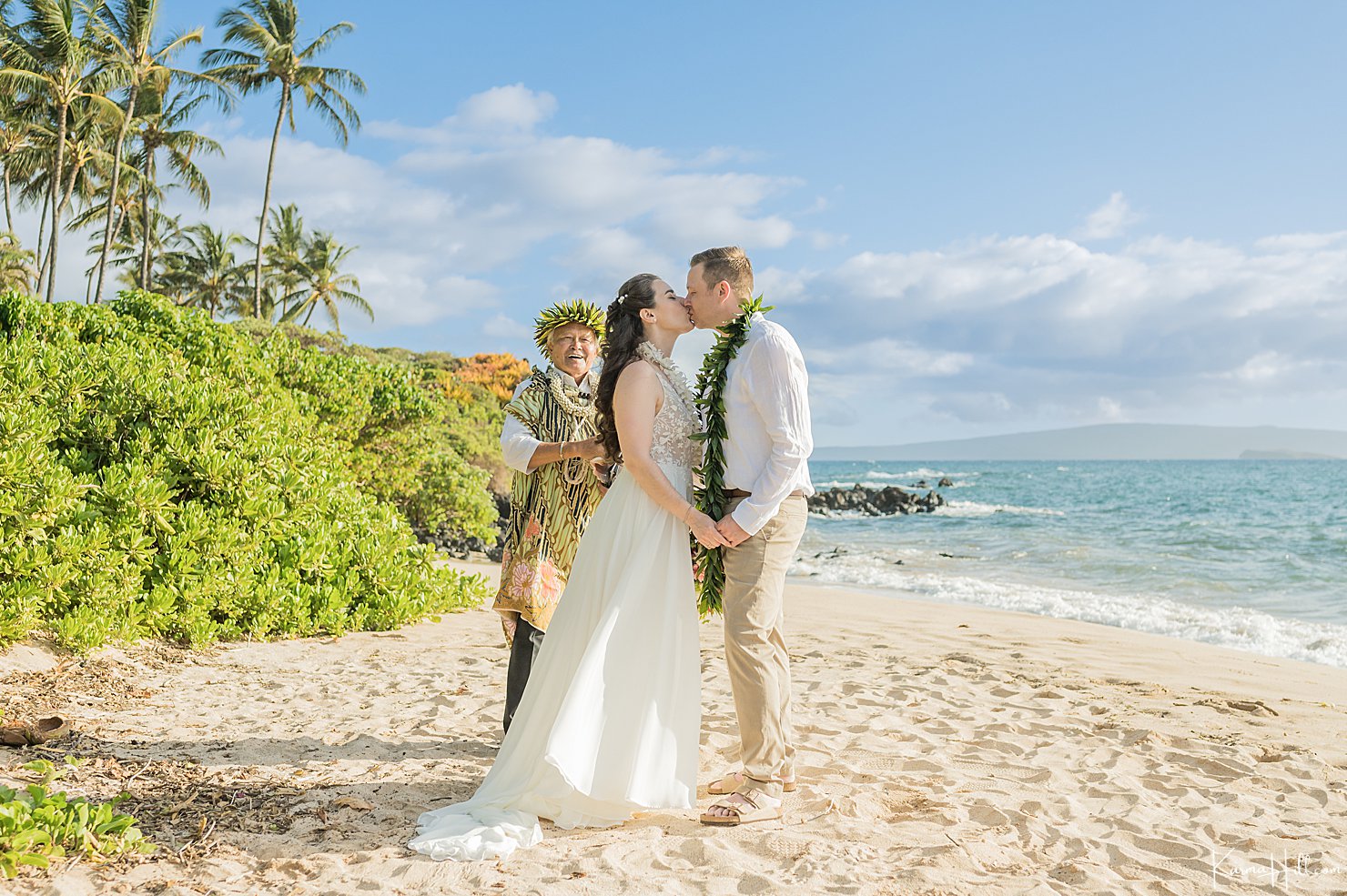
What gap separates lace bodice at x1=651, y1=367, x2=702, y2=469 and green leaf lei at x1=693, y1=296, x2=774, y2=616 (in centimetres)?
6

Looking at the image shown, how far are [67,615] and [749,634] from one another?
4.85m

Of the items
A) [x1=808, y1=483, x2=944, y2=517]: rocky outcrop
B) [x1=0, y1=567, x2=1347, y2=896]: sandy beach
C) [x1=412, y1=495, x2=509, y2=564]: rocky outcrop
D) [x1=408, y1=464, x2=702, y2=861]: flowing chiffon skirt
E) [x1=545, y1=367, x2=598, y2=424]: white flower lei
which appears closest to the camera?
[x1=0, y1=567, x2=1347, y2=896]: sandy beach

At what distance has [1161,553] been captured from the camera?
20.7 m

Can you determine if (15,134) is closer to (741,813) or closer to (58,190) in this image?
(58,190)

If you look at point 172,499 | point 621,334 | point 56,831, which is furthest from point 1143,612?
point 56,831

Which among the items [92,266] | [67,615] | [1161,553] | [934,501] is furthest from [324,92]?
[67,615]

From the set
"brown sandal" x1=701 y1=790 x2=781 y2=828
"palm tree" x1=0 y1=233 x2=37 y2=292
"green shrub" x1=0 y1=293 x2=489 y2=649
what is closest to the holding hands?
"brown sandal" x1=701 y1=790 x2=781 y2=828

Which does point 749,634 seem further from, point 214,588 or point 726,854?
→ point 214,588

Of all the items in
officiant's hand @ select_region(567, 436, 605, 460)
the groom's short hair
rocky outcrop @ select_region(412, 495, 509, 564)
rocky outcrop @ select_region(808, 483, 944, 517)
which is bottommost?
rocky outcrop @ select_region(412, 495, 509, 564)

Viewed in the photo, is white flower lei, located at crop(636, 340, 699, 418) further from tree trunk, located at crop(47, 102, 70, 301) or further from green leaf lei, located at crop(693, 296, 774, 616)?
tree trunk, located at crop(47, 102, 70, 301)

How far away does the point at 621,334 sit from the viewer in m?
4.01

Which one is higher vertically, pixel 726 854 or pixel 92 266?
pixel 92 266

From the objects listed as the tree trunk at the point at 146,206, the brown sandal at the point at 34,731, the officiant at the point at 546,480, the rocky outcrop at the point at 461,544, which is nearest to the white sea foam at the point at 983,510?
the rocky outcrop at the point at 461,544

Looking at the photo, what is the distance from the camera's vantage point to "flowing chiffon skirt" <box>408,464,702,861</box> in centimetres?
373
